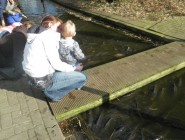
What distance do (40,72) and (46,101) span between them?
632 mm

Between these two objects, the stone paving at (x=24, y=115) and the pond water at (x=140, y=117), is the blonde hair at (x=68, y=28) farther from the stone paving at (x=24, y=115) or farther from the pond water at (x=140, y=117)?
the pond water at (x=140, y=117)

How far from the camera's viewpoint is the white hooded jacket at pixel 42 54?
4.30m

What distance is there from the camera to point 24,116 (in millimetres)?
4496

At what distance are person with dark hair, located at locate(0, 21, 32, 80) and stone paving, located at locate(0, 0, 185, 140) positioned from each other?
0.57 feet

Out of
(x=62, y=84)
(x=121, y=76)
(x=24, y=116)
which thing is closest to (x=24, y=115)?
(x=24, y=116)

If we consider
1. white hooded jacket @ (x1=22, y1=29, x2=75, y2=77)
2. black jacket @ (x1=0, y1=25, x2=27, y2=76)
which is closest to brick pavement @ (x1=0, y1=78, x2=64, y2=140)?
black jacket @ (x1=0, y1=25, x2=27, y2=76)

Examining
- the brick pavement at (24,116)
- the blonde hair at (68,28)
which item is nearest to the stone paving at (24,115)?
the brick pavement at (24,116)

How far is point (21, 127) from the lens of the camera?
167 inches

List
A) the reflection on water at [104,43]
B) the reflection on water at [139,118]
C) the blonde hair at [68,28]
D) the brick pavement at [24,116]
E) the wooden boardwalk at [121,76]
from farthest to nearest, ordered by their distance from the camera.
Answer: the reflection on water at [104,43] < the wooden boardwalk at [121,76] < the blonde hair at [68,28] < the reflection on water at [139,118] < the brick pavement at [24,116]

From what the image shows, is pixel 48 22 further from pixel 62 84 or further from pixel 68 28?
pixel 62 84

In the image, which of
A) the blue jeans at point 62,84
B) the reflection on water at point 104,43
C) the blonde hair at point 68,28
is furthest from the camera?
the reflection on water at point 104,43

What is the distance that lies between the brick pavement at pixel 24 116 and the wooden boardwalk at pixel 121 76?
223mm

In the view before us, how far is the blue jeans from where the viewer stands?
15.1 ft

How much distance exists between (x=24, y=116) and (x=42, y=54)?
1.05m
